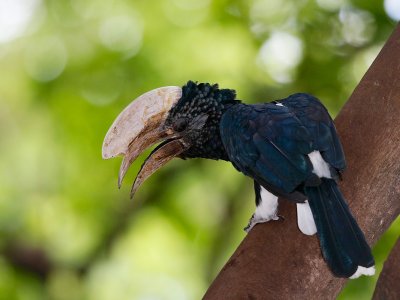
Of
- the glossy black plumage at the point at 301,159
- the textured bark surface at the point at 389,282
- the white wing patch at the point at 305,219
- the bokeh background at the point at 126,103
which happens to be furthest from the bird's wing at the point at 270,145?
the bokeh background at the point at 126,103

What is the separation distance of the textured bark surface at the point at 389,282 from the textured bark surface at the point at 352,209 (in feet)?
0.31

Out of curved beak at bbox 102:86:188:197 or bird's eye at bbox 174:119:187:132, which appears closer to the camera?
curved beak at bbox 102:86:188:197

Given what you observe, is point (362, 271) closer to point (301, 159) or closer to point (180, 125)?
point (301, 159)

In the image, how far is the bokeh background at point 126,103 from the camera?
4758mm

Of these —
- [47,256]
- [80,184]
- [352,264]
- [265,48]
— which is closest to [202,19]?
[265,48]

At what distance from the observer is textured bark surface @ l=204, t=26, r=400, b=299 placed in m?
2.49

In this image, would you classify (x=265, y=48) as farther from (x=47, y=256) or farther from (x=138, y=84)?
(x=47, y=256)

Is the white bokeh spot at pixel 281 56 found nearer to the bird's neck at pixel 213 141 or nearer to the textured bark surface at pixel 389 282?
the bird's neck at pixel 213 141

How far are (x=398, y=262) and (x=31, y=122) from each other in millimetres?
3071

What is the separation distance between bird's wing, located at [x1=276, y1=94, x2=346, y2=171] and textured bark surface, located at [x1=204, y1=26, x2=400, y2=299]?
0.35ft

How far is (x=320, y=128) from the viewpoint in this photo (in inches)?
104

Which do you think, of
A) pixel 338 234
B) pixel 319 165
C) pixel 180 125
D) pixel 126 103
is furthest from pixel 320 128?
pixel 126 103

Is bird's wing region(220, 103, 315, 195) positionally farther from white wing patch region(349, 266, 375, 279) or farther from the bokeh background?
the bokeh background

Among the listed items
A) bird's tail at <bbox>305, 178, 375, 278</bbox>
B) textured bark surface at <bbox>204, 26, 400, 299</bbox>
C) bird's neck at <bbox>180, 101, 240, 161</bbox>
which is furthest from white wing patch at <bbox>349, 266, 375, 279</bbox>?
bird's neck at <bbox>180, 101, 240, 161</bbox>
